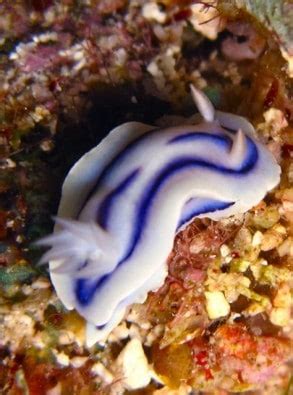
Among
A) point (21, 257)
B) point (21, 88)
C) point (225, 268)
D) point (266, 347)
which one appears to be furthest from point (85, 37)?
point (266, 347)

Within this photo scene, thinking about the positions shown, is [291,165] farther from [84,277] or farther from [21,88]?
[21,88]

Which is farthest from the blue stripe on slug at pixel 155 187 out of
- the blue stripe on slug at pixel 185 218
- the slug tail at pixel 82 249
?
the slug tail at pixel 82 249

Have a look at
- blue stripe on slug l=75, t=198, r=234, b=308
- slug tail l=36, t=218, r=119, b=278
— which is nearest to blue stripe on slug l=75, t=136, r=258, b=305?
blue stripe on slug l=75, t=198, r=234, b=308

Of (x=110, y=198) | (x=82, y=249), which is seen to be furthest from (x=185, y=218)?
(x=82, y=249)

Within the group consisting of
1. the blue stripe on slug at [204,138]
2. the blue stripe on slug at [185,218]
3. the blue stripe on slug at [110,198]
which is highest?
the blue stripe on slug at [204,138]

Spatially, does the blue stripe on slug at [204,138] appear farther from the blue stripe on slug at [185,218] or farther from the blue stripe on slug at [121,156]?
the blue stripe on slug at [185,218]

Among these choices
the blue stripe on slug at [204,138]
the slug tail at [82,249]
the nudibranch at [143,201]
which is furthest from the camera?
the blue stripe on slug at [204,138]

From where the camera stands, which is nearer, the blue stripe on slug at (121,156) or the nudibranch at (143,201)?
the nudibranch at (143,201)

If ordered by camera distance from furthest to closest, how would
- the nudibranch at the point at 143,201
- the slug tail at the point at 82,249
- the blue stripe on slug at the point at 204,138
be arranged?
the blue stripe on slug at the point at 204,138
the nudibranch at the point at 143,201
the slug tail at the point at 82,249

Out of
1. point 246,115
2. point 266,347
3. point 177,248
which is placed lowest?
point 266,347
